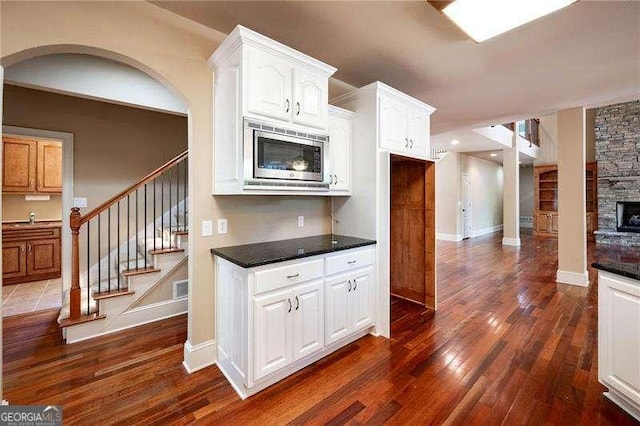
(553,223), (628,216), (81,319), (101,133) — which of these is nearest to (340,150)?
(81,319)

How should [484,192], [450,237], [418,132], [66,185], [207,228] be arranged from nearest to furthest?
[207,228]
[418,132]
[66,185]
[450,237]
[484,192]

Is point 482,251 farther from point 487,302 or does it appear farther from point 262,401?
point 262,401

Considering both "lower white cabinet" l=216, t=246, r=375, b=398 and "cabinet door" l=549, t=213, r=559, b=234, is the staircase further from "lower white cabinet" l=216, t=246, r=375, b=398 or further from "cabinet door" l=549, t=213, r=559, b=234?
"cabinet door" l=549, t=213, r=559, b=234

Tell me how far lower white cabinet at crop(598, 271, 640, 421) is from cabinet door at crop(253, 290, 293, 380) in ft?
6.91

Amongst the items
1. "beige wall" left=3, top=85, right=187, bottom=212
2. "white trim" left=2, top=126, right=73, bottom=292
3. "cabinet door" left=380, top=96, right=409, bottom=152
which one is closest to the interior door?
"cabinet door" left=380, top=96, right=409, bottom=152

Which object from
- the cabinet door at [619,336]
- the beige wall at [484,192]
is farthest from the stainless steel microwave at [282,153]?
the beige wall at [484,192]

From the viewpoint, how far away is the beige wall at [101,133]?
135 inches

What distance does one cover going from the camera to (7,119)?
3.25m

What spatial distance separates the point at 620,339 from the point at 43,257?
23.0ft

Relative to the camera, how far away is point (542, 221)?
9.40 m

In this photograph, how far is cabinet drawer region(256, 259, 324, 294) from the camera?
1959mm

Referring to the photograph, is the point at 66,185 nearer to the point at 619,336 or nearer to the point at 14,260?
the point at 14,260

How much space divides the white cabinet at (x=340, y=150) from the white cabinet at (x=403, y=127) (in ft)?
1.19

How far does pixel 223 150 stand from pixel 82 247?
3022 mm
